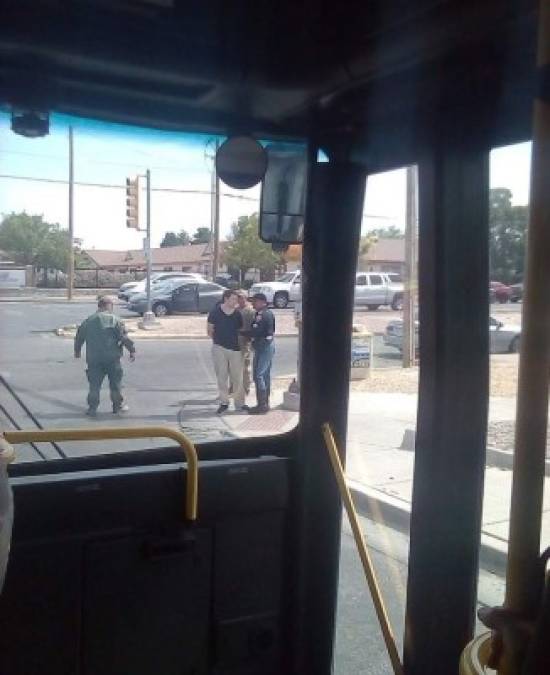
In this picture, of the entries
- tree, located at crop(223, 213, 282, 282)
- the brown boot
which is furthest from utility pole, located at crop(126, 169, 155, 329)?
the brown boot

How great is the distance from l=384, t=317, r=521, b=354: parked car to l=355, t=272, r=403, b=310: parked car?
0.34 feet

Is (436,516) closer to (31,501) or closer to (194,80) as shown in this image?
(31,501)

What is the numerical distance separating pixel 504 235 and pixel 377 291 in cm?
56

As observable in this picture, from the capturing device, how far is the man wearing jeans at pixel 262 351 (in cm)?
265

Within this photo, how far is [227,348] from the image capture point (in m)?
2.71

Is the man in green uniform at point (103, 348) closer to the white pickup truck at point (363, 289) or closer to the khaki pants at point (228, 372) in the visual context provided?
the khaki pants at point (228, 372)

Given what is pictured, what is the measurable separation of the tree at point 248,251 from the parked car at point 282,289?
50mm

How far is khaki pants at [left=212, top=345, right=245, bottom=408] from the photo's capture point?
2.62 metres

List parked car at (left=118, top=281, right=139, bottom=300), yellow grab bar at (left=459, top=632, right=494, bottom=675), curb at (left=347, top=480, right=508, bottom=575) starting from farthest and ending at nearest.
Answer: curb at (left=347, top=480, right=508, bottom=575) < parked car at (left=118, top=281, right=139, bottom=300) < yellow grab bar at (left=459, top=632, right=494, bottom=675)

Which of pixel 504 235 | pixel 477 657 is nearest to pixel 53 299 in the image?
pixel 504 235

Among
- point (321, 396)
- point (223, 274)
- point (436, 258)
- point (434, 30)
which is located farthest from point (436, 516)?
point (434, 30)

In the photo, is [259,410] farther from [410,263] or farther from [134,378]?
[410,263]

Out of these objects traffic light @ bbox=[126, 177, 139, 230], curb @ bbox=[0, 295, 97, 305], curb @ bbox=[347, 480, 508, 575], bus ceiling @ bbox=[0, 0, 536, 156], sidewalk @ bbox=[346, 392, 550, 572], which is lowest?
curb @ bbox=[347, 480, 508, 575]

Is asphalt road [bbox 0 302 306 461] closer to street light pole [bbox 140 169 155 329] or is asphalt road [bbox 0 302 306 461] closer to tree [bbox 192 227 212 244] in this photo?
street light pole [bbox 140 169 155 329]
